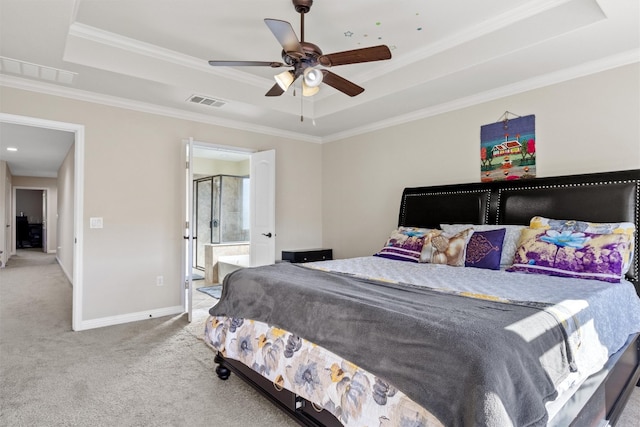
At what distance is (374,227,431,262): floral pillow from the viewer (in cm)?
340

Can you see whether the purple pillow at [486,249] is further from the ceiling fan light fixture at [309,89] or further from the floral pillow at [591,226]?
the ceiling fan light fixture at [309,89]

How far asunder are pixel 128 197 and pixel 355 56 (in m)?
3.03

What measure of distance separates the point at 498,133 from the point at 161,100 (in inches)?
143

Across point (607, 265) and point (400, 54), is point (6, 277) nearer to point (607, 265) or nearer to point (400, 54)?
point (400, 54)

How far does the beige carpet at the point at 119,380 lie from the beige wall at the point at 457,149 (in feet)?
6.24

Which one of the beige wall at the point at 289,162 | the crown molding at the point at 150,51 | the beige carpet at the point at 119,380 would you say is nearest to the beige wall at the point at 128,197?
the beige wall at the point at 289,162

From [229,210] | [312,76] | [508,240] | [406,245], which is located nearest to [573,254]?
[508,240]

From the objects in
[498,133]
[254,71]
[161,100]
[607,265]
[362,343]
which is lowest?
[362,343]

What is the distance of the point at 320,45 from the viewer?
3.37 m

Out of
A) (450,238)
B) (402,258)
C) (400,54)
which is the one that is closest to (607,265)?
(450,238)

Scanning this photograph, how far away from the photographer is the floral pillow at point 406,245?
3.40 metres

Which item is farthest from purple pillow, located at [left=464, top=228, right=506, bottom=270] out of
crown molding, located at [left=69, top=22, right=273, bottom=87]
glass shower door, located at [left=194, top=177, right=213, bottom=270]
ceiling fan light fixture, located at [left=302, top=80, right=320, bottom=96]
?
glass shower door, located at [left=194, top=177, right=213, bottom=270]

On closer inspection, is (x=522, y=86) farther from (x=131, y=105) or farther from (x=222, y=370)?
(x=131, y=105)

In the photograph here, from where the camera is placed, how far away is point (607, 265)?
2.35m
